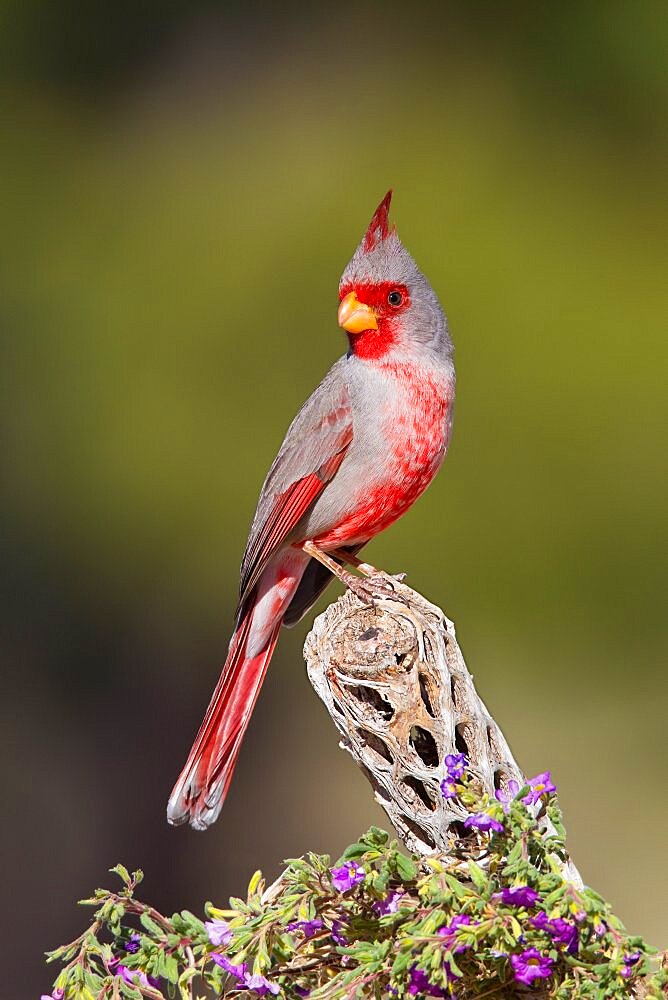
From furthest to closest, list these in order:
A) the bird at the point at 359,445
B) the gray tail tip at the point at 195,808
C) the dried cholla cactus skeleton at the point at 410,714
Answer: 1. the bird at the point at 359,445
2. the gray tail tip at the point at 195,808
3. the dried cholla cactus skeleton at the point at 410,714

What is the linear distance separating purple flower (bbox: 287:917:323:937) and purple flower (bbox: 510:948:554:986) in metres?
0.22

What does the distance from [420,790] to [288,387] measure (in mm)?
3101

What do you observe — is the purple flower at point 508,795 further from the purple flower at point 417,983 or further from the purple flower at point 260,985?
the purple flower at point 260,985

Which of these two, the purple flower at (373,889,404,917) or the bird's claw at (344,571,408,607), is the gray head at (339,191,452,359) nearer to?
the bird's claw at (344,571,408,607)

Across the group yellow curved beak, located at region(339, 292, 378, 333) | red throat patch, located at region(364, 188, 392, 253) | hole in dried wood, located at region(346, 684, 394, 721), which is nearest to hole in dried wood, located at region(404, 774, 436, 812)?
hole in dried wood, located at region(346, 684, 394, 721)

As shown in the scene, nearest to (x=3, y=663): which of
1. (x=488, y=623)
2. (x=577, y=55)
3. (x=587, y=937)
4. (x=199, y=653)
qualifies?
(x=199, y=653)

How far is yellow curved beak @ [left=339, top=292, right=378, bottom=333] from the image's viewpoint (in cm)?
260

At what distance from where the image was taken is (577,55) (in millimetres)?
5191

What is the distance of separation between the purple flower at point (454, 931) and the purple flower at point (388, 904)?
0.10 meters

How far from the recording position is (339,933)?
142 centimetres

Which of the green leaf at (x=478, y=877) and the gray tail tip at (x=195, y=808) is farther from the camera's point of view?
the gray tail tip at (x=195, y=808)

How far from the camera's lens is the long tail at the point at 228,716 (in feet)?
7.93

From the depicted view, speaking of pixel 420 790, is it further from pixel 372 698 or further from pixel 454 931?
pixel 454 931

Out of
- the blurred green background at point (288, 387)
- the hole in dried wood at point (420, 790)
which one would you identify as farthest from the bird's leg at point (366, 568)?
the blurred green background at point (288, 387)
